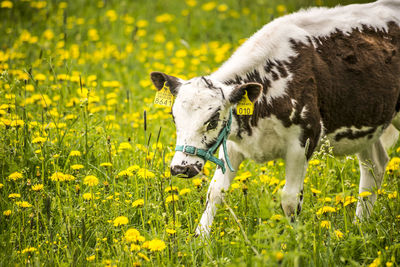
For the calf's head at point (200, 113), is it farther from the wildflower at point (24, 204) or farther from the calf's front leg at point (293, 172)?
the wildflower at point (24, 204)

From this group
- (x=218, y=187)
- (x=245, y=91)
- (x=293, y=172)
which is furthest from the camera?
(x=218, y=187)

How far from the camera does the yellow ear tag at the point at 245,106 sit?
3.41 meters

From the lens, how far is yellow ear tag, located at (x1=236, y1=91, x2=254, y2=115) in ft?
11.2

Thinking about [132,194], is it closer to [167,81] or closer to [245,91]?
[167,81]

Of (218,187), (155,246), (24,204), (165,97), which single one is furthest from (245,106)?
(24,204)

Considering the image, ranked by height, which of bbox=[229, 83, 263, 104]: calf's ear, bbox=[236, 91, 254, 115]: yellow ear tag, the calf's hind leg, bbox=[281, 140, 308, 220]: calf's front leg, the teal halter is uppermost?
bbox=[229, 83, 263, 104]: calf's ear

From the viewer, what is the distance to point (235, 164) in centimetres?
398

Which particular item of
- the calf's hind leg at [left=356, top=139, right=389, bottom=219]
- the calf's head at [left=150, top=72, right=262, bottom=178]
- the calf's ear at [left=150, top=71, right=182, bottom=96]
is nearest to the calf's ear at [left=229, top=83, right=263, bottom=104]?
the calf's head at [left=150, top=72, right=262, bottom=178]

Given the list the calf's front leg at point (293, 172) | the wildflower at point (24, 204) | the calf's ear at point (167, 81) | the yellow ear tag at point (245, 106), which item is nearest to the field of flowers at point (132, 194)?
the wildflower at point (24, 204)

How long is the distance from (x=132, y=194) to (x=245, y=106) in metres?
1.27

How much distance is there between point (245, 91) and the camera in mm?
3404

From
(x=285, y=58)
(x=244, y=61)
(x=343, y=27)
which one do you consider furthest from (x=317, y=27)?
(x=244, y=61)

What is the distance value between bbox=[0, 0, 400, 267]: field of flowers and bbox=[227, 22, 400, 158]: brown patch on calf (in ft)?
1.31

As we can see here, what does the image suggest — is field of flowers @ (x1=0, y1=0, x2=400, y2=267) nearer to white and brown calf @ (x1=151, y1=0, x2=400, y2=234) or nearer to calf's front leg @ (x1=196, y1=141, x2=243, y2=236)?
calf's front leg @ (x1=196, y1=141, x2=243, y2=236)
